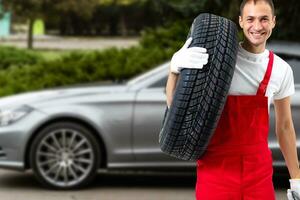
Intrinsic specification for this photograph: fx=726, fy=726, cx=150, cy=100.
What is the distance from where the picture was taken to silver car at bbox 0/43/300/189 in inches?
290

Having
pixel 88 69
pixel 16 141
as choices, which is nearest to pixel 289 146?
pixel 16 141

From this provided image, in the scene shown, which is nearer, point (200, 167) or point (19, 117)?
point (200, 167)

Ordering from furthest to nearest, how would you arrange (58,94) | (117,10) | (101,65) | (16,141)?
1. (117,10)
2. (101,65)
3. (58,94)
4. (16,141)

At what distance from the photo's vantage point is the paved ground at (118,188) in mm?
7281

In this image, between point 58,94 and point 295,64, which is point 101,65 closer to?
point 58,94

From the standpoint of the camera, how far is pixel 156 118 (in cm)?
733

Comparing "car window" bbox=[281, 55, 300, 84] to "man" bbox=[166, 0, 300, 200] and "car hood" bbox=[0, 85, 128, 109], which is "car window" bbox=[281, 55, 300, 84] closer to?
"car hood" bbox=[0, 85, 128, 109]

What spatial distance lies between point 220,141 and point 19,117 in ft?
15.5

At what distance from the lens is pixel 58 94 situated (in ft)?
25.3

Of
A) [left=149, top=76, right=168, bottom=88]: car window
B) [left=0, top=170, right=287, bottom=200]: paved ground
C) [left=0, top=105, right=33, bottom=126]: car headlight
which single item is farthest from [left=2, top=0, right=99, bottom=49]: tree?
[left=149, top=76, right=168, bottom=88]: car window

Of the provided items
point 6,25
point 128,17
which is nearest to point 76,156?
point 6,25

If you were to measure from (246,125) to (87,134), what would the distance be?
4.51m

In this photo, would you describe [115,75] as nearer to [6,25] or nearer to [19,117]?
[19,117]

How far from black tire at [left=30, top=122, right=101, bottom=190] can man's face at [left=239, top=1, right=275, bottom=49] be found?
14.7 ft
